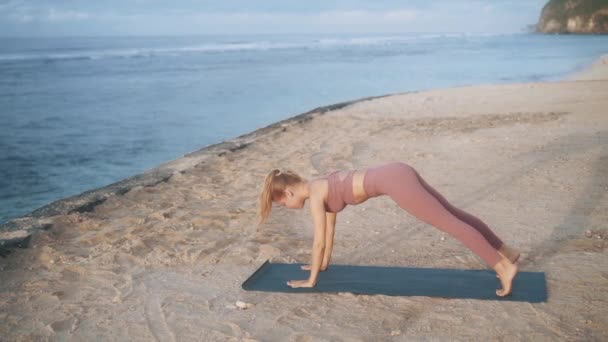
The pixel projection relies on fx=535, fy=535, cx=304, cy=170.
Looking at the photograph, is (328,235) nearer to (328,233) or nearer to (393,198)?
(328,233)

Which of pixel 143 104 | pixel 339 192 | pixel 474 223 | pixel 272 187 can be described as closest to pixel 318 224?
pixel 339 192

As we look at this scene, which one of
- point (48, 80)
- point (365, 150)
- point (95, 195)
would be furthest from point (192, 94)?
point (95, 195)

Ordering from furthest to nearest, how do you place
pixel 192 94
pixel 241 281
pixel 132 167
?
1. pixel 192 94
2. pixel 132 167
3. pixel 241 281

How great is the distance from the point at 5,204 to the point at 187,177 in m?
2.83

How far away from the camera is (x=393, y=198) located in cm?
370

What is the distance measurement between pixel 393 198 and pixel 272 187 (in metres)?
0.85

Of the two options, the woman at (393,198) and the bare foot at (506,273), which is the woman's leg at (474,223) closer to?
the woman at (393,198)

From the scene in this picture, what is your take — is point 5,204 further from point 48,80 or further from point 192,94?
point 48,80

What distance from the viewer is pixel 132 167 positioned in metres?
10.3

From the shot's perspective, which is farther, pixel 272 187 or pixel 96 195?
pixel 96 195

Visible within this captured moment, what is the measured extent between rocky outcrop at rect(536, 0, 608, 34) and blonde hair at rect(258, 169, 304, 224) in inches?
2941

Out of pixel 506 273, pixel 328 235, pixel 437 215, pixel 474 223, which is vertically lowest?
pixel 506 273

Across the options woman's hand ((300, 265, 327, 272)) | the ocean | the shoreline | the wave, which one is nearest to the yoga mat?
woman's hand ((300, 265, 327, 272))

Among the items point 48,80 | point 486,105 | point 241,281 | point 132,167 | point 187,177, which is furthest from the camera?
point 48,80
